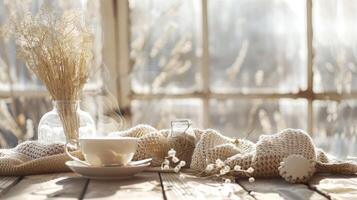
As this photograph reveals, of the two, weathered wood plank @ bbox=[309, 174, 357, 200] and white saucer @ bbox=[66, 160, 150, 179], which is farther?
white saucer @ bbox=[66, 160, 150, 179]

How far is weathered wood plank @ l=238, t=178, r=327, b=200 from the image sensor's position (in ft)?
3.48

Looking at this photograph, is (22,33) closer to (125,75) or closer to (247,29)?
(125,75)

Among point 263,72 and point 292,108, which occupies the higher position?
point 263,72

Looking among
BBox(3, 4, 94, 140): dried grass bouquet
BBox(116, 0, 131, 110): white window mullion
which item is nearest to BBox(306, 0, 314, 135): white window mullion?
BBox(116, 0, 131, 110): white window mullion

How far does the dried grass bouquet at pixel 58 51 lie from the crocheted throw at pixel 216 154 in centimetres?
16

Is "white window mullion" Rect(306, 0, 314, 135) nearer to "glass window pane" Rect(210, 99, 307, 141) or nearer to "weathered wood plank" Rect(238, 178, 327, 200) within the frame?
"glass window pane" Rect(210, 99, 307, 141)

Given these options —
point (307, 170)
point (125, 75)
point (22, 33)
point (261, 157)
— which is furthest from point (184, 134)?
point (125, 75)

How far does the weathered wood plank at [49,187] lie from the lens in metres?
1.09

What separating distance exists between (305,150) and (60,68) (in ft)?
2.31

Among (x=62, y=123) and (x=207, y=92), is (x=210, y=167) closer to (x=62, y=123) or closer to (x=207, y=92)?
(x=62, y=123)

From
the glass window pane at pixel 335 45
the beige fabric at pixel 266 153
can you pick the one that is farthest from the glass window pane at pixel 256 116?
the beige fabric at pixel 266 153

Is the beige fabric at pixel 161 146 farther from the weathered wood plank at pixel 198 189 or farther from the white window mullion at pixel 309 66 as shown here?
the white window mullion at pixel 309 66

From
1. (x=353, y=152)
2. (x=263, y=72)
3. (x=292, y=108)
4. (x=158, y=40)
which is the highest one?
(x=158, y=40)

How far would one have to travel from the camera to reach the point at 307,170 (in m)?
1.26
